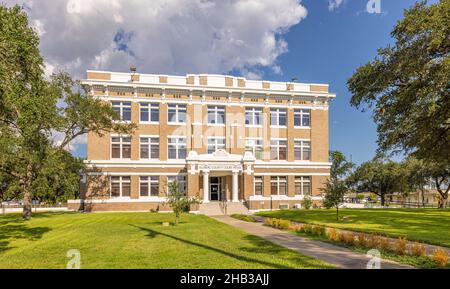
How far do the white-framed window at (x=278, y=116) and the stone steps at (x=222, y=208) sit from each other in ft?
40.7

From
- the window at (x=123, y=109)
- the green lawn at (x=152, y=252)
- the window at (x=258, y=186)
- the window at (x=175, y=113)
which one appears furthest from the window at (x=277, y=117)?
the green lawn at (x=152, y=252)

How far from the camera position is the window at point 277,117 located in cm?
4566

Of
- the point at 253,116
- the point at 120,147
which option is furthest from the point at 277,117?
the point at 120,147

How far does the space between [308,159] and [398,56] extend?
28463mm

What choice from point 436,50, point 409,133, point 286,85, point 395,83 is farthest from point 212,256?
point 286,85

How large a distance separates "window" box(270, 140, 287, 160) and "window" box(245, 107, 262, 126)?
3149mm

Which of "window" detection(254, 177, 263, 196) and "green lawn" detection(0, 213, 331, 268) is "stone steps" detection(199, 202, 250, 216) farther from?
"green lawn" detection(0, 213, 331, 268)

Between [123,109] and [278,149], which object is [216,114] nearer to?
[278,149]

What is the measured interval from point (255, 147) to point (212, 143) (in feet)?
18.0

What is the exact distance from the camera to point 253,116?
44938 millimetres

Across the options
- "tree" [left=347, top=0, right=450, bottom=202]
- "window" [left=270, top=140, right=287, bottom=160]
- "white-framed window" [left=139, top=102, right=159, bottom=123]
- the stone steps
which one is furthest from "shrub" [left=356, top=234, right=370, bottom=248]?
"white-framed window" [left=139, top=102, right=159, bottom=123]

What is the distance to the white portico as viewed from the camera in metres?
39.8

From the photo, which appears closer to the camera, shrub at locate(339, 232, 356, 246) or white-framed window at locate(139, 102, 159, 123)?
shrub at locate(339, 232, 356, 246)

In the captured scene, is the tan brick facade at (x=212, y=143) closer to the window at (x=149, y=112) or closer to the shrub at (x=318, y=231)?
the window at (x=149, y=112)
